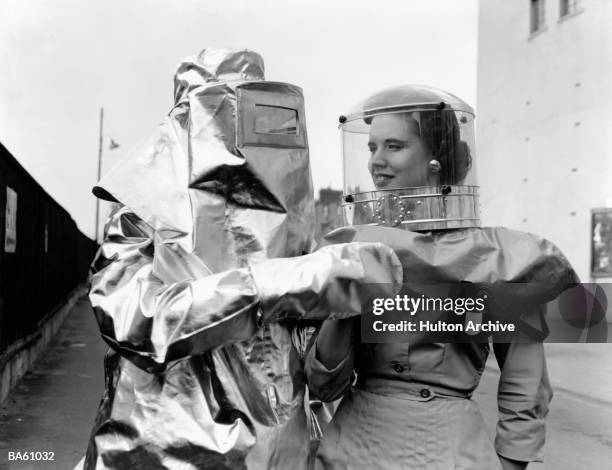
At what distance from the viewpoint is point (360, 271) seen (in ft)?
5.77

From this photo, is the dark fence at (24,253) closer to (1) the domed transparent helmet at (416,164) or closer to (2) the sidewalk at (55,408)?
(2) the sidewalk at (55,408)

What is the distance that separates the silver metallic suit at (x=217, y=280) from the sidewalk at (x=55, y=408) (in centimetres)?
371

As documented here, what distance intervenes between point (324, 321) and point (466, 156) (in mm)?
737

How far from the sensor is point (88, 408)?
23.2ft

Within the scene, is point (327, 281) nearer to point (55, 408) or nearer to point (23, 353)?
point (55, 408)

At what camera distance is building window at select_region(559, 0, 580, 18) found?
16372mm

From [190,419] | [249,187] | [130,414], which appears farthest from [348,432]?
[249,187]

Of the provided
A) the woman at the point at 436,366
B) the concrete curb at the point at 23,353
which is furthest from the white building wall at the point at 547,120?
the woman at the point at 436,366

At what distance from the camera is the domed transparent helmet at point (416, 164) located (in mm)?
2172

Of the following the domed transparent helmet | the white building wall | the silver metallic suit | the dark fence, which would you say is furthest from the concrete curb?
the white building wall

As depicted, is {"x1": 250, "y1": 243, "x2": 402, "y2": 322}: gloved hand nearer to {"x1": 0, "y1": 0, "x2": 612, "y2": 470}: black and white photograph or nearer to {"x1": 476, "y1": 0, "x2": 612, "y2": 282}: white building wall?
{"x1": 0, "y1": 0, "x2": 612, "y2": 470}: black and white photograph

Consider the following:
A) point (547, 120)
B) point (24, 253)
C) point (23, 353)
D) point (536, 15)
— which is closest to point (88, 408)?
point (23, 353)

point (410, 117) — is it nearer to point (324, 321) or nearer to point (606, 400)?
point (324, 321)

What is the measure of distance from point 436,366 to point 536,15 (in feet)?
57.3
